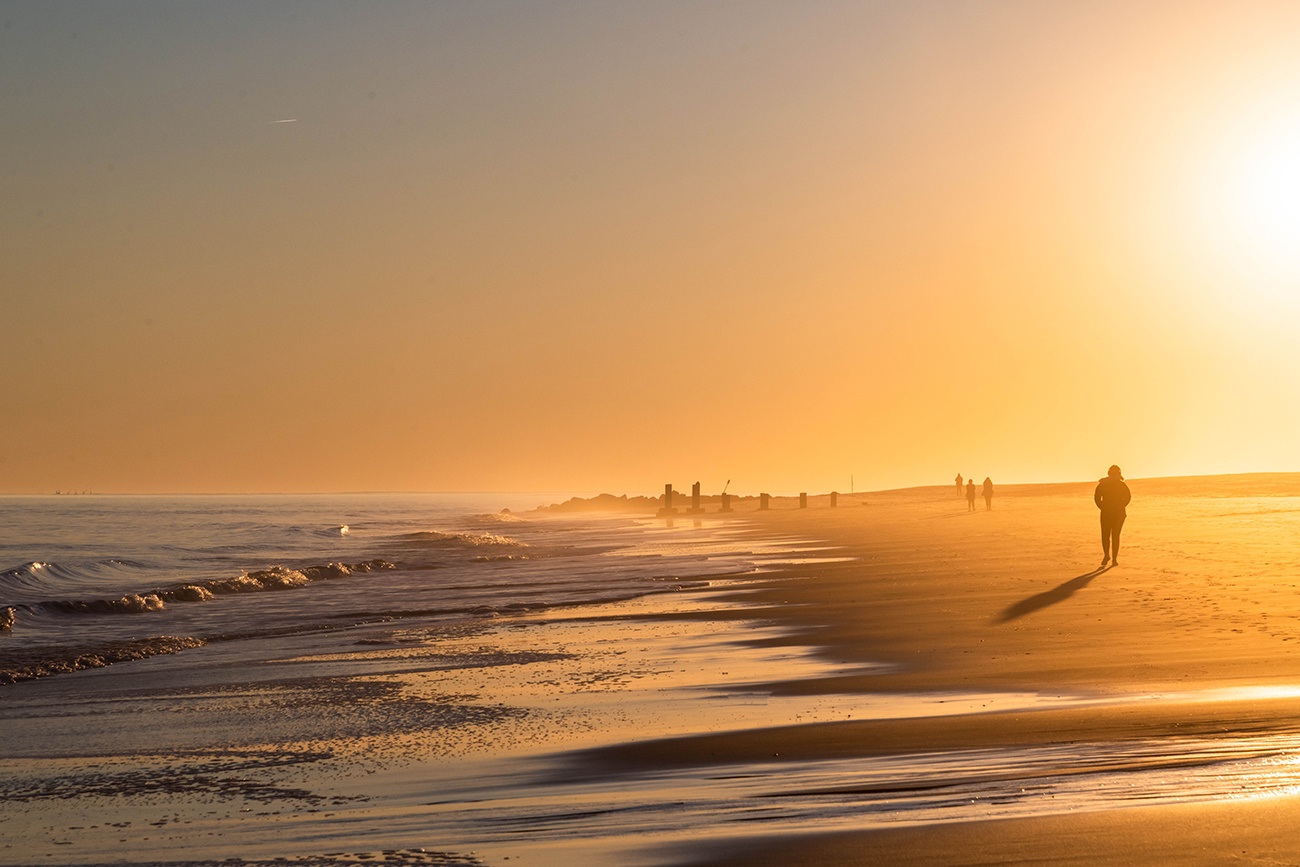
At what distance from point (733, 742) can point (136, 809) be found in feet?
13.5

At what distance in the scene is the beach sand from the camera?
545 centimetres

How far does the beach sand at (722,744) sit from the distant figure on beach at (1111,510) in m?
4.57

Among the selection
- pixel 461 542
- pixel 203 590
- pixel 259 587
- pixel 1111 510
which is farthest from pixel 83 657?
pixel 461 542

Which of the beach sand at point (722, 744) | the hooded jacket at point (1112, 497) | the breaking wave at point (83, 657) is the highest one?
the hooded jacket at point (1112, 497)

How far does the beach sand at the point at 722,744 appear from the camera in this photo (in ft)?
17.9

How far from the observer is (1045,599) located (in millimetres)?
15734

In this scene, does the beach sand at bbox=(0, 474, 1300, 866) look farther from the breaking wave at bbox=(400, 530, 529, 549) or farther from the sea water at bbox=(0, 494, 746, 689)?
the breaking wave at bbox=(400, 530, 529, 549)

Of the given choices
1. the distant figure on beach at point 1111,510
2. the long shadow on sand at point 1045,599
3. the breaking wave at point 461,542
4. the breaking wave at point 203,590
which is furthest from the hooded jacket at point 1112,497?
the breaking wave at point 461,542

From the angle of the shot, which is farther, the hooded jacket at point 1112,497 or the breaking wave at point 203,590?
the breaking wave at point 203,590

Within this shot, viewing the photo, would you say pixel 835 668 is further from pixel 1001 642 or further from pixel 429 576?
pixel 429 576

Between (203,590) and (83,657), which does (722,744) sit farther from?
(203,590)

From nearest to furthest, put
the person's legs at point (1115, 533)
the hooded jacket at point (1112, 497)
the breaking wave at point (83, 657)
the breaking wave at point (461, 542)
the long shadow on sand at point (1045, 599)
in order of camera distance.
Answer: the breaking wave at point (83, 657)
the long shadow on sand at point (1045, 599)
the person's legs at point (1115, 533)
the hooded jacket at point (1112, 497)
the breaking wave at point (461, 542)

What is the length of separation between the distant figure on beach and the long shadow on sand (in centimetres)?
265

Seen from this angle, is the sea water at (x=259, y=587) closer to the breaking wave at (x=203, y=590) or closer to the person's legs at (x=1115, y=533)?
the breaking wave at (x=203, y=590)
